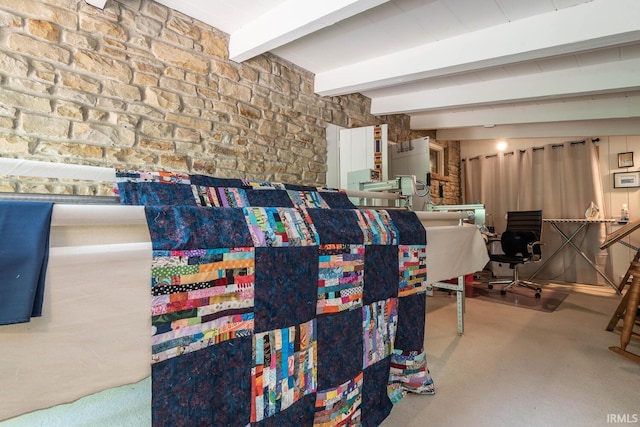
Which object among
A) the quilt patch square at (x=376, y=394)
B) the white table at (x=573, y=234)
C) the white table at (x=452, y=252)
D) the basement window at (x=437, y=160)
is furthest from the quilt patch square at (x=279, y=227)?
the basement window at (x=437, y=160)

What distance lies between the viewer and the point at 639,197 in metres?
4.29

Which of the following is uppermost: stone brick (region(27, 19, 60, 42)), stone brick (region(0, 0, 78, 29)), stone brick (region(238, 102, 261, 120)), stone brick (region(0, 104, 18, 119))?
stone brick (region(0, 0, 78, 29))

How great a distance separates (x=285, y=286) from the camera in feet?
3.03

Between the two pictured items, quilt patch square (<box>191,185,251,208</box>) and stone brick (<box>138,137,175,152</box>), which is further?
stone brick (<box>138,137,175,152</box>)

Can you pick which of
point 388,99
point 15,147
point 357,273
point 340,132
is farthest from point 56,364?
point 388,99

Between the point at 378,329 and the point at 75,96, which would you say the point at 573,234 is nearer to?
the point at 378,329

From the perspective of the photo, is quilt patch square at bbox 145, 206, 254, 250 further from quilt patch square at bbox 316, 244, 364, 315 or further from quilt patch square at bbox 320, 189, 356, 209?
quilt patch square at bbox 320, 189, 356, 209

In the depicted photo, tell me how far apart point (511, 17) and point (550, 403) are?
249 centimetres

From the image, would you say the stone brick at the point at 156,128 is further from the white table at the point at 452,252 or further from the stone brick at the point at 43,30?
the white table at the point at 452,252

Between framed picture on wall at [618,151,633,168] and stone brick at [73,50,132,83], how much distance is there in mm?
5992

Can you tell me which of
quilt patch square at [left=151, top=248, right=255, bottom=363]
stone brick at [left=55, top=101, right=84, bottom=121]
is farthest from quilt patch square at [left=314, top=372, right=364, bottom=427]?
stone brick at [left=55, top=101, right=84, bottom=121]

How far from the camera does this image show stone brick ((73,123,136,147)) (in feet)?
6.25

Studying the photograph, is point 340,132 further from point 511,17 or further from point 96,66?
point 96,66

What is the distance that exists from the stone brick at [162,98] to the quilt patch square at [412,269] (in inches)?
77.5
